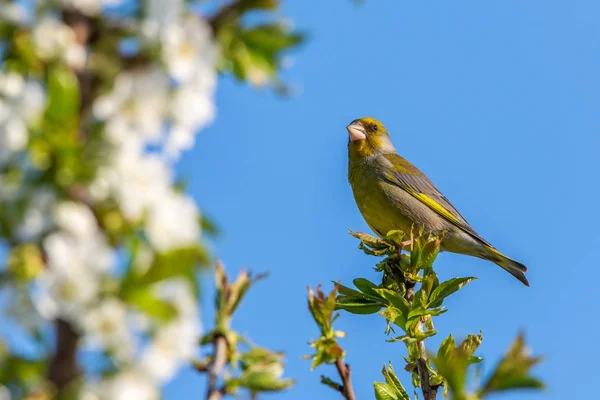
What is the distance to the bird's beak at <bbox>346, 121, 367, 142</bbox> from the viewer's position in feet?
32.1

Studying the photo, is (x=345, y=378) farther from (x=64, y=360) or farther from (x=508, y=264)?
(x=508, y=264)

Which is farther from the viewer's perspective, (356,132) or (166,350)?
(356,132)

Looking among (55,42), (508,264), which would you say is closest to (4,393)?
(55,42)

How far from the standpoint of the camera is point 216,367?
5.87 ft

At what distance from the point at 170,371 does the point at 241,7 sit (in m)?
0.83

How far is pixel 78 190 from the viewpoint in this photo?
1.45 m

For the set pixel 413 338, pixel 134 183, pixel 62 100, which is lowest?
pixel 134 183

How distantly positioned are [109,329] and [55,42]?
57 centimetres

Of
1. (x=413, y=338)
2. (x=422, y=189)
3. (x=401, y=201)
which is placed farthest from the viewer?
(x=422, y=189)

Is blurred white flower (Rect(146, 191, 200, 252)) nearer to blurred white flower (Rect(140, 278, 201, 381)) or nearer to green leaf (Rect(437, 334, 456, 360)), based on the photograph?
blurred white flower (Rect(140, 278, 201, 381))

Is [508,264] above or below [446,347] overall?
above

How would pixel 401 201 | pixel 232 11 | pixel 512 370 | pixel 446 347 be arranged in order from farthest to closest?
pixel 401 201 → pixel 446 347 → pixel 512 370 → pixel 232 11

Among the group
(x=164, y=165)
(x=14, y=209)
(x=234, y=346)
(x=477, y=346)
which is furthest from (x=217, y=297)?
(x=477, y=346)

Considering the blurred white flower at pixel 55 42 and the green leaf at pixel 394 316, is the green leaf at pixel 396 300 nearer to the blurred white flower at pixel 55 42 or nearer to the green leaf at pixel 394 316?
the green leaf at pixel 394 316
